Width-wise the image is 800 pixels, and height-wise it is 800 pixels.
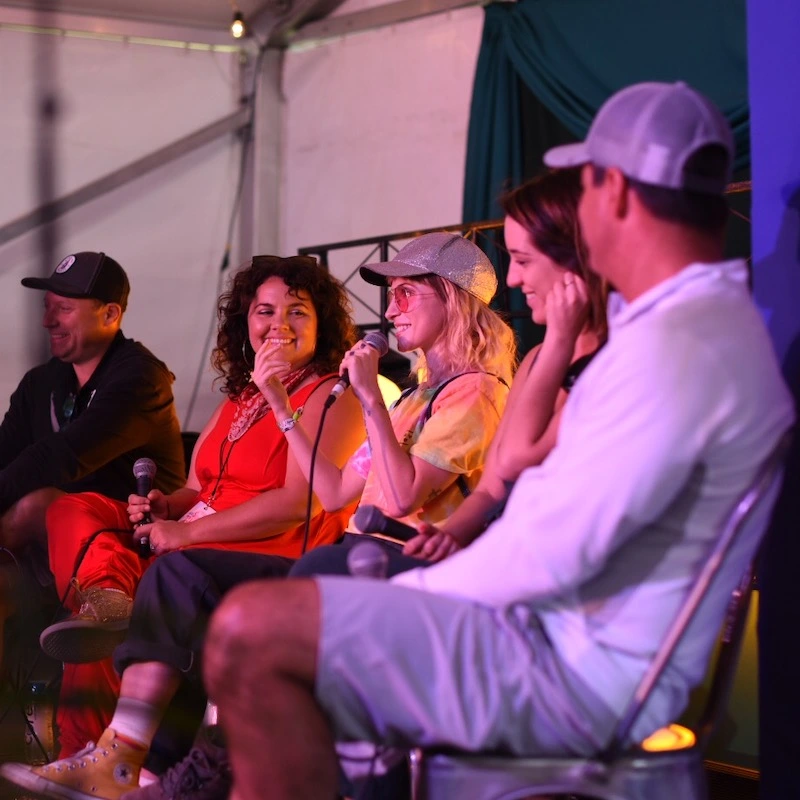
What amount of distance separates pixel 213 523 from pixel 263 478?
19cm

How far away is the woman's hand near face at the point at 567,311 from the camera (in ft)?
6.46

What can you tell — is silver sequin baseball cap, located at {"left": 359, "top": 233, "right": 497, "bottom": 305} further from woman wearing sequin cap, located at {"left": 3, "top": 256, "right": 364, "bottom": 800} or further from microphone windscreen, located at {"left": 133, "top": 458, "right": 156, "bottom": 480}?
microphone windscreen, located at {"left": 133, "top": 458, "right": 156, "bottom": 480}

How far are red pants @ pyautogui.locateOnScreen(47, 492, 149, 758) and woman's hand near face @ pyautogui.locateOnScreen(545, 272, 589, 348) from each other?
1480mm

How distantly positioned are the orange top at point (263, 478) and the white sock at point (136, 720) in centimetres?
49

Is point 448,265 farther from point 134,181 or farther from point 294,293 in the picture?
point 134,181

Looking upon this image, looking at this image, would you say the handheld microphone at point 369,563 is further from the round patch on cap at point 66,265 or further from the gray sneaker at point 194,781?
the round patch on cap at point 66,265

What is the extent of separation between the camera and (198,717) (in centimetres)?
267

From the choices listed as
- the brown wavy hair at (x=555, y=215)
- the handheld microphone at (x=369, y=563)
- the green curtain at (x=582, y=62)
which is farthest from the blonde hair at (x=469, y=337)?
the green curtain at (x=582, y=62)

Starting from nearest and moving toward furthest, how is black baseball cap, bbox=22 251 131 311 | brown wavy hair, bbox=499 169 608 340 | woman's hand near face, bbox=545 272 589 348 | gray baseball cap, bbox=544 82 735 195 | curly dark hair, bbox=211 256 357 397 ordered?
gray baseball cap, bbox=544 82 735 195
woman's hand near face, bbox=545 272 589 348
brown wavy hair, bbox=499 169 608 340
curly dark hair, bbox=211 256 357 397
black baseball cap, bbox=22 251 131 311

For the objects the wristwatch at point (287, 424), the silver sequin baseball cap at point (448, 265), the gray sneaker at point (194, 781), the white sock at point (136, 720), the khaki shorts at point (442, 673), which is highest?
the silver sequin baseball cap at point (448, 265)

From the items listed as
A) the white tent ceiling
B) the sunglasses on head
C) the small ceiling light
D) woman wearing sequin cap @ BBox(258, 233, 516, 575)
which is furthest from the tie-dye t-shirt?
the white tent ceiling

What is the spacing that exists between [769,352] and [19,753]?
2.53 m

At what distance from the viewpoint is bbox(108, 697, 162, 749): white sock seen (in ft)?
7.90

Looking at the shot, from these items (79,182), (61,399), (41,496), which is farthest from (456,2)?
(41,496)
